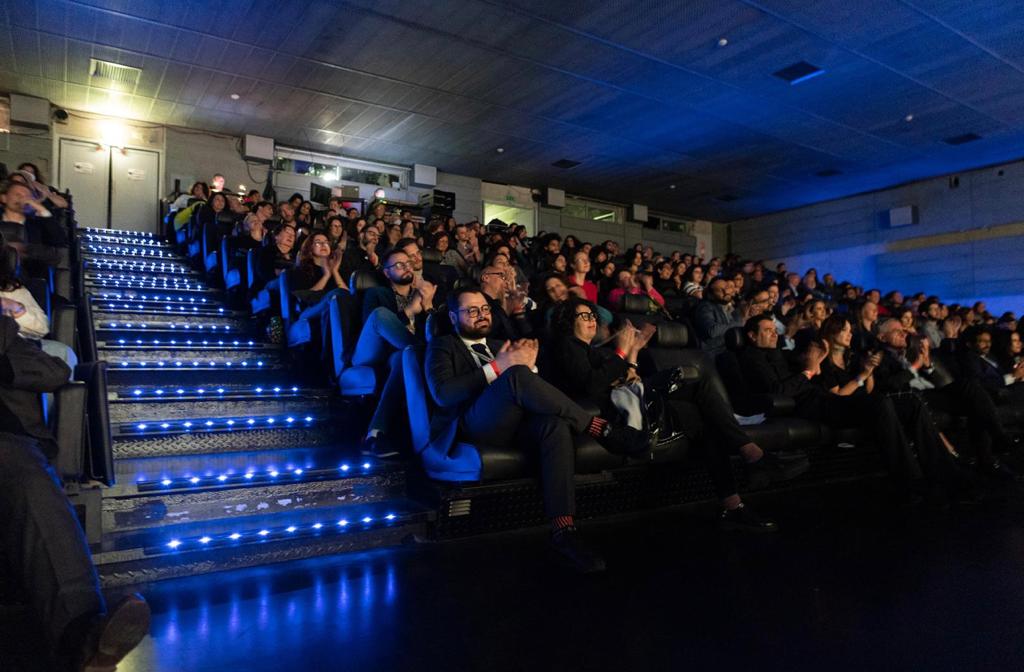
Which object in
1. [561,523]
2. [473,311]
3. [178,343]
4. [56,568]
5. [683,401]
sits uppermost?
[473,311]

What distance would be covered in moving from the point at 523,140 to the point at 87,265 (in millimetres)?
5608

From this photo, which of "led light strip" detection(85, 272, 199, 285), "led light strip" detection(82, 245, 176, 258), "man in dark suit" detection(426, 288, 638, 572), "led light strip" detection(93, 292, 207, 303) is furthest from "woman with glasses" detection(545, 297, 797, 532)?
"led light strip" detection(82, 245, 176, 258)

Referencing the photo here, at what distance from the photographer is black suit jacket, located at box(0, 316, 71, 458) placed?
1586 millimetres

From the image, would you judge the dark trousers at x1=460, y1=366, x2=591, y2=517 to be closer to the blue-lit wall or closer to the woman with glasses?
the woman with glasses

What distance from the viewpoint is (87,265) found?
508 cm

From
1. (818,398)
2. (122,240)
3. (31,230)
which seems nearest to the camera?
(818,398)

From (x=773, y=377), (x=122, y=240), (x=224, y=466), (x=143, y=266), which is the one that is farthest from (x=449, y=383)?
(x=122, y=240)

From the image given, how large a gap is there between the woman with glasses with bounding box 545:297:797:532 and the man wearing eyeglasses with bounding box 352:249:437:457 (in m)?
0.68

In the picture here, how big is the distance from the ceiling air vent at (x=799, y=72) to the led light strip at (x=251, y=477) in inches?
236

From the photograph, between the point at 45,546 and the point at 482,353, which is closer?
the point at 45,546

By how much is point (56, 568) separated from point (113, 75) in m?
7.43

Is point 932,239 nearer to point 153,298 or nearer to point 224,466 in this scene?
point 153,298

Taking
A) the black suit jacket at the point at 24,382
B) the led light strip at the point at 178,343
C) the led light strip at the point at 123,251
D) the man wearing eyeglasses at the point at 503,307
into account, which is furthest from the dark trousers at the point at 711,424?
the led light strip at the point at 123,251

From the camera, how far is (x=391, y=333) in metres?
2.89
